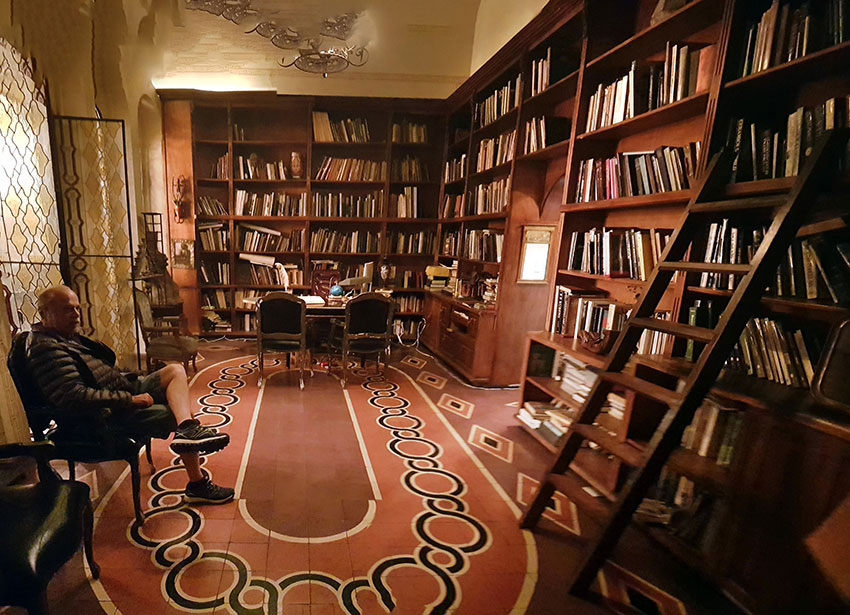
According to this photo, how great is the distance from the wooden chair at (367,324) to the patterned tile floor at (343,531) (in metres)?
0.85

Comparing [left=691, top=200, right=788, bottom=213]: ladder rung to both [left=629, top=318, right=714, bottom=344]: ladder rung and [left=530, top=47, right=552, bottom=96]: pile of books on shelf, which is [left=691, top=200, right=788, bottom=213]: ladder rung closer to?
[left=629, top=318, right=714, bottom=344]: ladder rung

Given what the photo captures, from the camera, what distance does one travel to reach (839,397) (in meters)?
1.41

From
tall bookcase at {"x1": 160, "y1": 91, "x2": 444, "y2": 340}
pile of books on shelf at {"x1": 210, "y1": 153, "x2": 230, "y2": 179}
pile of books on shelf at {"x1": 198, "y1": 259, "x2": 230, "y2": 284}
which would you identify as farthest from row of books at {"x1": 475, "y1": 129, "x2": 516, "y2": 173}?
pile of books on shelf at {"x1": 198, "y1": 259, "x2": 230, "y2": 284}

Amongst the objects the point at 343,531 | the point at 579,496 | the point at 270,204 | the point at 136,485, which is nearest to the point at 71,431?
the point at 136,485

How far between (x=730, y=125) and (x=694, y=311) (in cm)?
85

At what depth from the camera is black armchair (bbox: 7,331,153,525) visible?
5.91ft

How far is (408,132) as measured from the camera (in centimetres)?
534

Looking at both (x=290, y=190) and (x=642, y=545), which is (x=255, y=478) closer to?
(x=642, y=545)

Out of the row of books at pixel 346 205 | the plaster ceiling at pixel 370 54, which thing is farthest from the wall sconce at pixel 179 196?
the row of books at pixel 346 205

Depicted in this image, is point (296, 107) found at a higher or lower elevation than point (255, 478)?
higher

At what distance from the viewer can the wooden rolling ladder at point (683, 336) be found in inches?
58.9

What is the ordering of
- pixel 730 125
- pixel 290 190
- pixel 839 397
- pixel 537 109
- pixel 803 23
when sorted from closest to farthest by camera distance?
pixel 839 397 < pixel 803 23 < pixel 730 125 < pixel 537 109 < pixel 290 190

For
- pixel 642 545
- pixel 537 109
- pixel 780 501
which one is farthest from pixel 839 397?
pixel 537 109

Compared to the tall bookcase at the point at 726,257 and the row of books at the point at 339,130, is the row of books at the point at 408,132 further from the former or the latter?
the tall bookcase at the point at 726,257
